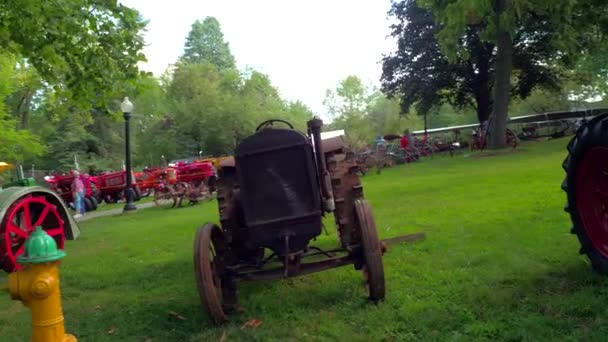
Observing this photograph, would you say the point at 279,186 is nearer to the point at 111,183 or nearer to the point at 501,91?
the point at 501,91

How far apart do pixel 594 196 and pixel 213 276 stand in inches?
131

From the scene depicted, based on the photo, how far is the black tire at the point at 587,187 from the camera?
429 cm

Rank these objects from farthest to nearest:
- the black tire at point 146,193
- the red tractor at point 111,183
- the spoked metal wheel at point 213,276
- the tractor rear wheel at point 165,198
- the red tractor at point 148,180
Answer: the black tire at point 146,193 → the red tractor at point 148,180 → the red tractor at point 111,183 → the tractor rear wheel at point 165,198 → the spoked metal wheel at point 213,276

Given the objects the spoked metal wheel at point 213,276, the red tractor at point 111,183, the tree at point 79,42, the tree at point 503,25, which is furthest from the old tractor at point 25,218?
the red tractor at point 111,183

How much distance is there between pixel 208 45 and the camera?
3305 inches

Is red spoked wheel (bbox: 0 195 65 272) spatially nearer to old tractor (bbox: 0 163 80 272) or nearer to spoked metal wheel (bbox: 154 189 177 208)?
old tractor (bbox: 0 163 80 272)

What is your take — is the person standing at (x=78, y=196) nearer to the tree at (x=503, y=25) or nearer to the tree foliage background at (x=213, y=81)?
the tree foliage background at (x=213, y=81)

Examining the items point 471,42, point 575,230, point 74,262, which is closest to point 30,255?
point 575,230

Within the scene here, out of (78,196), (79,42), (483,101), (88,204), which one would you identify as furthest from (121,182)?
(483,101)

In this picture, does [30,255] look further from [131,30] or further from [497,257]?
[131,30]

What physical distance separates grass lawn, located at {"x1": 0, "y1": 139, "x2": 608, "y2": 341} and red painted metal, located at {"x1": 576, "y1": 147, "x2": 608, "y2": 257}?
1.13 feet

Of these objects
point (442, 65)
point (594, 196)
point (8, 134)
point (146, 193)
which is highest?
point (442, 65)

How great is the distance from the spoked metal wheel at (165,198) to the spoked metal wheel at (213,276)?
14.3 metres

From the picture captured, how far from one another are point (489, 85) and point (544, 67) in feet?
11.7
